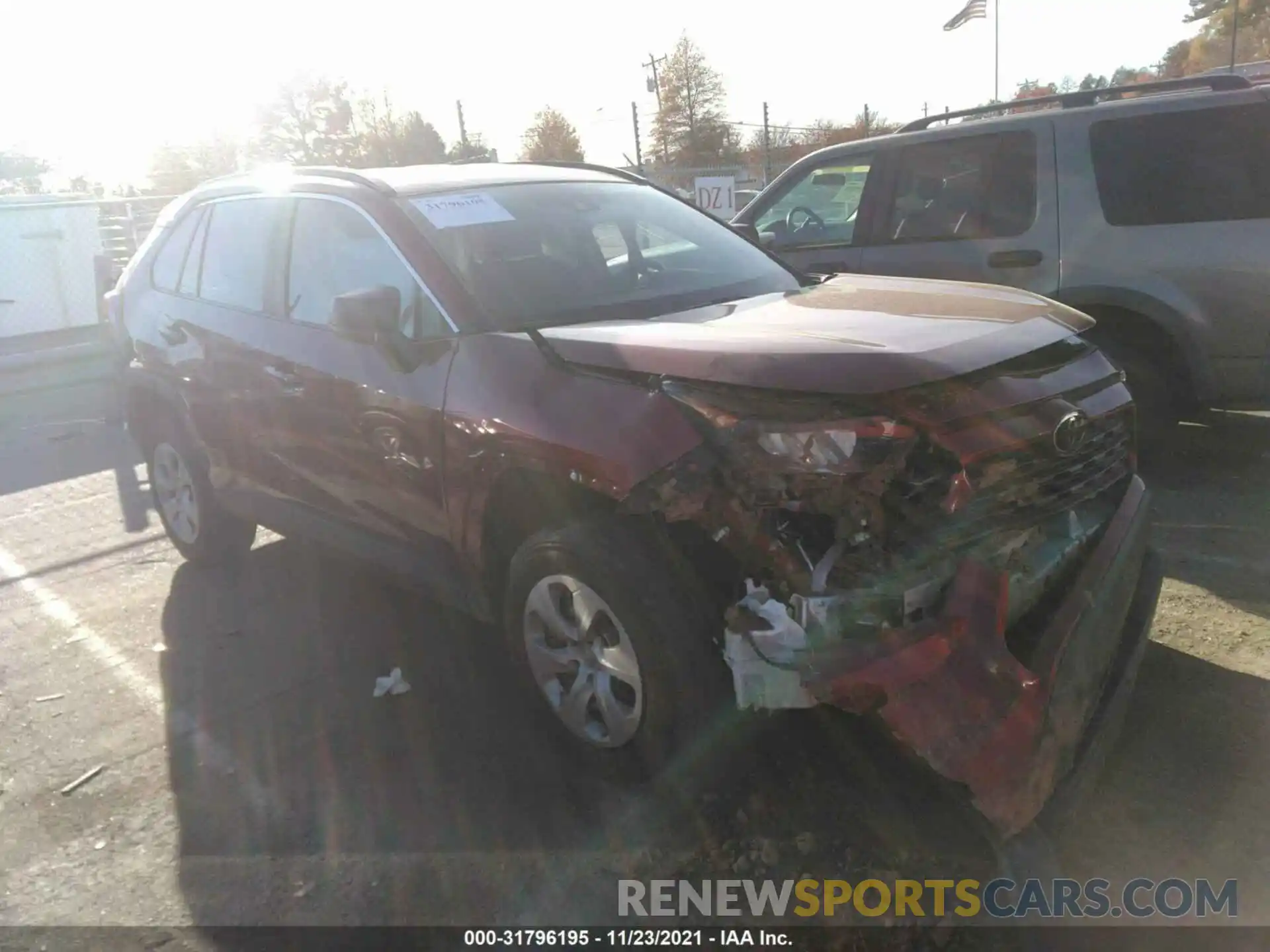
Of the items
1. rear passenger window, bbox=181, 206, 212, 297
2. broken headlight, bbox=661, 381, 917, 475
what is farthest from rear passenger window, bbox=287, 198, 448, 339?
broken headlight, bbox=661, 381, 917, 475

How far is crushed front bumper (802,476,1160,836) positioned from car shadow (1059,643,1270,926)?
0.34 meters

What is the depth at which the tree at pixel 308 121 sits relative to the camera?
65.6m

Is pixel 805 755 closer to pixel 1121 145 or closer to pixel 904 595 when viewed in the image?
pixel 904 595

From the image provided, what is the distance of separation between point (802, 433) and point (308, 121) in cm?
7018

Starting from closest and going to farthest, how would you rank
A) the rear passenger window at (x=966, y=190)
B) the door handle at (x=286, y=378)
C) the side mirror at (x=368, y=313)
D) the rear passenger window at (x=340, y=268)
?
the side mirror at (x=368, y=313) < the rear passenger window at (x=340, y=268) < the door handle at (x=286, y=378) < the rear passenger window at (x=966, y=190)

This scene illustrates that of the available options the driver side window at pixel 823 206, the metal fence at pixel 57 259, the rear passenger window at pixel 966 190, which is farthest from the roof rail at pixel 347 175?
the metal fence at pixel 57 259

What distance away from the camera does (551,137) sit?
198 ft

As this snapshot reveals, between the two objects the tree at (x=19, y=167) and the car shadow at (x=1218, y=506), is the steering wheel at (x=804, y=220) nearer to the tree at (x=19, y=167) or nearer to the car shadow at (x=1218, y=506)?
the car shadow at (x=1218, y=506)

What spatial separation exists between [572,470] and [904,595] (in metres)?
0.96

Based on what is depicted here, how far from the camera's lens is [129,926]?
9.17ft

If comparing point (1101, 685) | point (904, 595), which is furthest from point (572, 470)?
point (1101, 685)

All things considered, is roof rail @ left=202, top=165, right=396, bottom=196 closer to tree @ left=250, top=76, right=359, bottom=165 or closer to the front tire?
the front tire

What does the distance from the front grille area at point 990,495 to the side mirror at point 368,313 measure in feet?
5.77

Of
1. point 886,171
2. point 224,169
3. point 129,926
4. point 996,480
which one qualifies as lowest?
point 129,926
